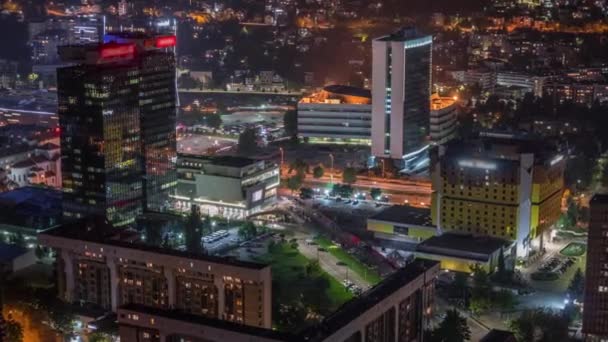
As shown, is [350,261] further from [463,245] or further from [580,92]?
[580,92]

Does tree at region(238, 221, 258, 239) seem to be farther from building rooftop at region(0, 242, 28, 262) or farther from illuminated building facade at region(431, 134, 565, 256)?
building rooftop at region(0, 242, 28, 262)

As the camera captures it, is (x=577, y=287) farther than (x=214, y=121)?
No

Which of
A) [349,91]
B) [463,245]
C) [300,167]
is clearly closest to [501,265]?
[463,245]

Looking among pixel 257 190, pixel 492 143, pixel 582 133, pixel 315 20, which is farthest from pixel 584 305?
pixel 315 20

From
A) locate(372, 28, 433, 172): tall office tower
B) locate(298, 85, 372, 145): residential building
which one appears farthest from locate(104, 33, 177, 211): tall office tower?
locate(298, 85, 372, 145): residential building

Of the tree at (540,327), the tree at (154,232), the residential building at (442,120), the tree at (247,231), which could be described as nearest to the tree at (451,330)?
the tree at (540,327)

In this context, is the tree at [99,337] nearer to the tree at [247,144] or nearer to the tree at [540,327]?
the tree at [540,327]

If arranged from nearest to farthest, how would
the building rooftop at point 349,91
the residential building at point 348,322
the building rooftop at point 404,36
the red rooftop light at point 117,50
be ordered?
the residential building at point 348,322 → the red rooftop light at point 117,50 → the building rooftop at point 404,36 → the building rooftop at point 349,91

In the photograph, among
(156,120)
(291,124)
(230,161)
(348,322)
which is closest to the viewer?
(348,322)
